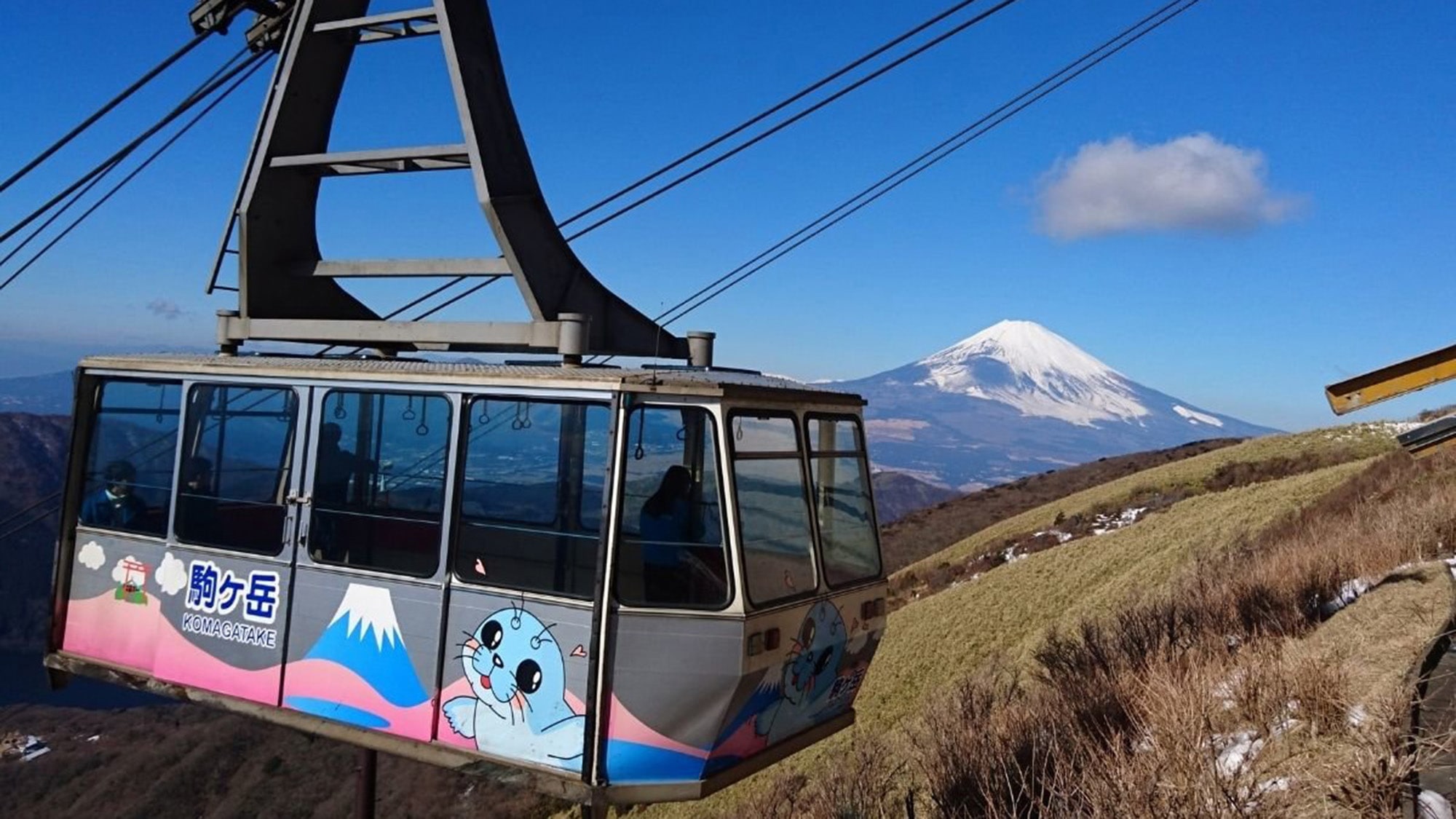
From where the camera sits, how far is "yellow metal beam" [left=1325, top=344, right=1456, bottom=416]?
10.9 meters

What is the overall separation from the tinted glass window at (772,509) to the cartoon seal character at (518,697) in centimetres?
131

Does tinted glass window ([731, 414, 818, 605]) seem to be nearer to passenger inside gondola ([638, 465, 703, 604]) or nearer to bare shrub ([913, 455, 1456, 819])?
passenger inside gondola ([638, 465, 703, 604])

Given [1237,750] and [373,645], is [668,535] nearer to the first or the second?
[373,645]

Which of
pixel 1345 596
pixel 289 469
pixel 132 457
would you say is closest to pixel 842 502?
pixel 289 469

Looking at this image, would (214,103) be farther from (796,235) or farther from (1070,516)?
(1070,516)

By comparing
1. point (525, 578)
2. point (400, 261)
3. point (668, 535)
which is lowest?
point (525, 578)

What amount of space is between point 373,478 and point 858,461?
140 inches

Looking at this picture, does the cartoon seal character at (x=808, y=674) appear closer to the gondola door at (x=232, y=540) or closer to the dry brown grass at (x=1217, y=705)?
the dry brown grass at (x=1217, y=705)

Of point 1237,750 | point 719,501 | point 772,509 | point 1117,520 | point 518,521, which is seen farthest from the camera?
point 1117,520

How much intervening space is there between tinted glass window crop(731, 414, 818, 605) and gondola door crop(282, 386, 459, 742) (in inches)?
77.2

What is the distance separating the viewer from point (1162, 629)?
392 inches

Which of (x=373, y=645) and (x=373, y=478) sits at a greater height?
(x=373, y=478)

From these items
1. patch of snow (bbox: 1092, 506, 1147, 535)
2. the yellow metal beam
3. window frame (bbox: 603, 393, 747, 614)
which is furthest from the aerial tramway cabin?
patch of snow (bbox: 1092, 506, 1147, 535)

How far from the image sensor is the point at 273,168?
879cm
